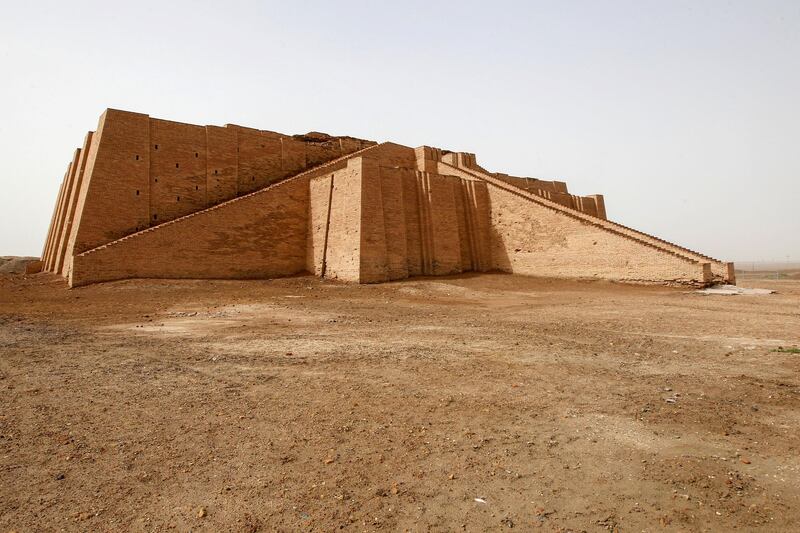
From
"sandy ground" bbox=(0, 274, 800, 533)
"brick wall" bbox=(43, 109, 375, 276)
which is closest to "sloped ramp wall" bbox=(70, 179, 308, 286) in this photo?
"brick wall" bbox=(43, 109, 375, 276)

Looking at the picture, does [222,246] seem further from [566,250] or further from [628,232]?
[628,232]

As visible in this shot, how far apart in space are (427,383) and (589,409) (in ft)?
4.89

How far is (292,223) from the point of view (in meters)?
18.5

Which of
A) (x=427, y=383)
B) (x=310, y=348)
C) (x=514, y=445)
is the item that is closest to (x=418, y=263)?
(x=310, y=348)

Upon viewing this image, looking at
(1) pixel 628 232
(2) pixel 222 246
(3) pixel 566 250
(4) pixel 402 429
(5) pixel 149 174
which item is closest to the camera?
(4) pixel 402 429

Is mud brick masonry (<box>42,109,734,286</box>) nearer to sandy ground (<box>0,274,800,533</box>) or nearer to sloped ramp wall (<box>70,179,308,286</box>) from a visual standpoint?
sloped ramp wall (<box>70,179,308,286</box>)

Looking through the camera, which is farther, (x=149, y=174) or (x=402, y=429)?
(x=149, y=174)

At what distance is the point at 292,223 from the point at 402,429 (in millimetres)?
16115

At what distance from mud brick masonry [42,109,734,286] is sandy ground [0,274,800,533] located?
850cm

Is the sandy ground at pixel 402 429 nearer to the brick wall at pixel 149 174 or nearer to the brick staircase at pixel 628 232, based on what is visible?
the brick staircase at pixel 628 232

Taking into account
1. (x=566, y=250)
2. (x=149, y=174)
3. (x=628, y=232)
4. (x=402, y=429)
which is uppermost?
(x=149, y=174)

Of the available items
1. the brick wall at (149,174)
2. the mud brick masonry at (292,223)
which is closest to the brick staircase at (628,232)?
the mud brick masonry at (292,223)

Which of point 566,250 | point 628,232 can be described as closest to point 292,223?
point 566,250

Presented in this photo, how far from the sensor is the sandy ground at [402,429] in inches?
91.4
